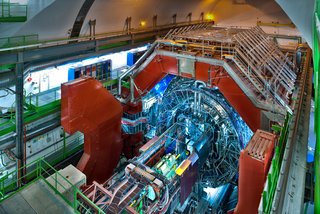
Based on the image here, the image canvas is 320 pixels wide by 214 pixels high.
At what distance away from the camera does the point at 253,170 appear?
5840 mm

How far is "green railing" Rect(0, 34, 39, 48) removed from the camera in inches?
339

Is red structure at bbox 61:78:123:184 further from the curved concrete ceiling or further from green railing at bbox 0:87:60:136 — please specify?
the curved concrete ceiling

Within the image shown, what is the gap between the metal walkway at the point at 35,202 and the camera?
562cm

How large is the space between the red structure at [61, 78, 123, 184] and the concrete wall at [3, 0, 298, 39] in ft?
8.49

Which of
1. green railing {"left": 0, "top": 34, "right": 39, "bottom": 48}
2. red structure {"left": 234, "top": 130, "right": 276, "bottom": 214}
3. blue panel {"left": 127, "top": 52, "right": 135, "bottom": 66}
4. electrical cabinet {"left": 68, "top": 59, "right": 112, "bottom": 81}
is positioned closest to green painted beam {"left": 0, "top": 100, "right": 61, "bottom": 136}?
green railing {"left": 0, "top": 34, "right": 39, "bottom": 48}

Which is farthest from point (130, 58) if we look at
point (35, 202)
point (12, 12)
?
point (35, 202)

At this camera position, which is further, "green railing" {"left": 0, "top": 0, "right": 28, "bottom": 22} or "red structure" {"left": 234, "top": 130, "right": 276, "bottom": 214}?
"green railing" {"left": 0, "top": 0, "right": 28, "bottom": 22}

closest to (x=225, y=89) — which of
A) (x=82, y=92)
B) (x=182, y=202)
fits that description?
(x=182, y=202)

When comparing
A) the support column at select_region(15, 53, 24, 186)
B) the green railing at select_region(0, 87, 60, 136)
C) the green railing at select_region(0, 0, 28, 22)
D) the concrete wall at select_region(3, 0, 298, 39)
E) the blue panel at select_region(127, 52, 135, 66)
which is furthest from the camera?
the blue panel at select_region(127, 52, 135, 66)

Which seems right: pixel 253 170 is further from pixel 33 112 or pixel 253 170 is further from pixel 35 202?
pixel 33 112

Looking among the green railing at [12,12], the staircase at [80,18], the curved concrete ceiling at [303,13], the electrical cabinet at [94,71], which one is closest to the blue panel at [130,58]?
the electrical cabinet at [94,71]

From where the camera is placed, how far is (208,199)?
9.69 metres

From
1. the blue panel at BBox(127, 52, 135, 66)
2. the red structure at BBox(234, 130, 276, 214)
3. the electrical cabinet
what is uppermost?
the blue panel at BBox(127, 52, 135, 66)

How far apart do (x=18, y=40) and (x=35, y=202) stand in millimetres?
5900
